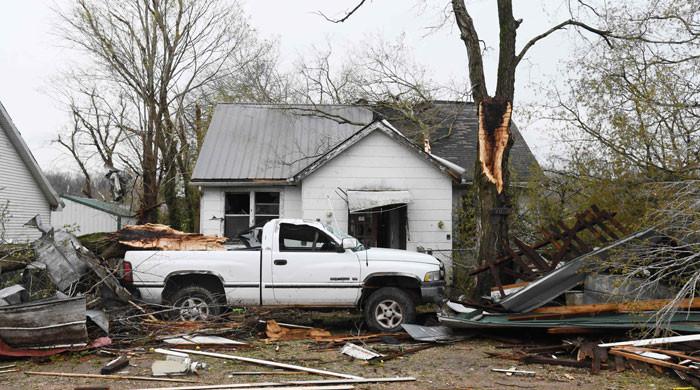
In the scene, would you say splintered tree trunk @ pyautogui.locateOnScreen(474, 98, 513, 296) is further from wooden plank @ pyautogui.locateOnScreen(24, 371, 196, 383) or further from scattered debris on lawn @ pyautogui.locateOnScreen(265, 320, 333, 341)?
wooden plank @ pyautogui.locateOnScreen(24, 371, 196, 383)

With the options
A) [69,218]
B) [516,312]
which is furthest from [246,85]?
[516,312]

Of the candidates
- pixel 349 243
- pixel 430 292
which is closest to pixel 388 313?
pixel 430 292

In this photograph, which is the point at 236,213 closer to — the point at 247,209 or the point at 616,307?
the point at 247,209

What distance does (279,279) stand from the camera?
990 centimetres

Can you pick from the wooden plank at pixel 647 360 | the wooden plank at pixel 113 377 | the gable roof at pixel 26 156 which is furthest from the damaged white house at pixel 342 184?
the gable roof at pixel 26 156

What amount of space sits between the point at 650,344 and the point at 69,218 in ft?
108

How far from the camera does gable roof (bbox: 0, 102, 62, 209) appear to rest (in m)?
22.5

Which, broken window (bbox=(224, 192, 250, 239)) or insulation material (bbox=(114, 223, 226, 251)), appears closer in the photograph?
insulation material (bbox=(114, 223, 226, 251))

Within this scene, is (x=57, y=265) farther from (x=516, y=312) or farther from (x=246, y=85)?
(x=246, y=85)

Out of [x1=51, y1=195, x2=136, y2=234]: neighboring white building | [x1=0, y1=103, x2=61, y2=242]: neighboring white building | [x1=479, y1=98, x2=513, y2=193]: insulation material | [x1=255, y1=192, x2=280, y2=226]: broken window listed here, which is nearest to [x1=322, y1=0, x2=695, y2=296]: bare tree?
[x1=479, y1=98, x2=513, y2=193]: insulation material

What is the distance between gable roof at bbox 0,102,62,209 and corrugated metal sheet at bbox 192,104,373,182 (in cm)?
939

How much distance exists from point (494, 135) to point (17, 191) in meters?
19.9

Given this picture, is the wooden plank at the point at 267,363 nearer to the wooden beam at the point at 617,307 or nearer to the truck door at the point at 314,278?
the truck door at the point at 314,278

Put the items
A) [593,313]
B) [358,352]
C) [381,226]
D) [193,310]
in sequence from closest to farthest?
[358,352], [593,313], [193,310], [381,226]
